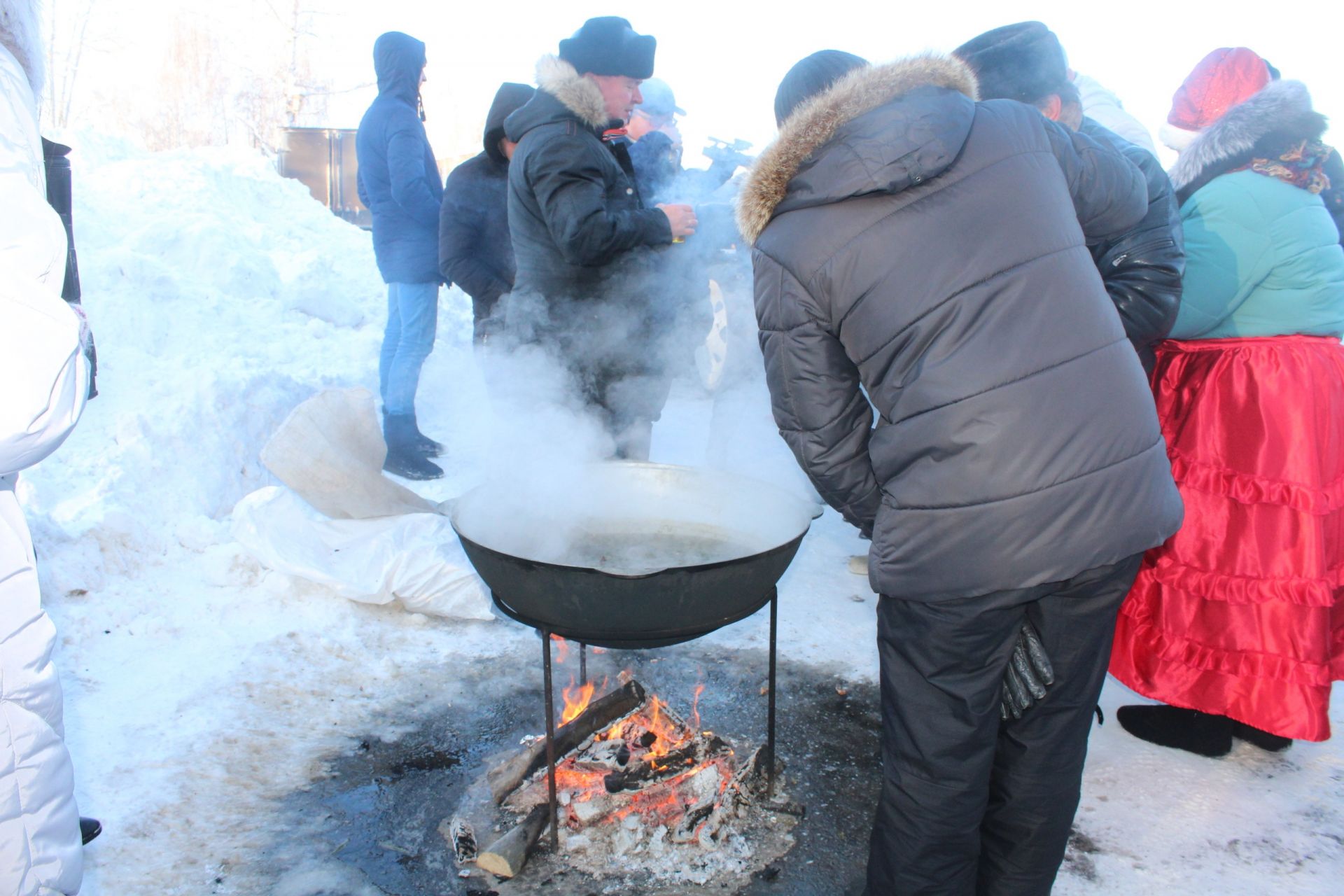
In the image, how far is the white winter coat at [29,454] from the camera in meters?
1.11

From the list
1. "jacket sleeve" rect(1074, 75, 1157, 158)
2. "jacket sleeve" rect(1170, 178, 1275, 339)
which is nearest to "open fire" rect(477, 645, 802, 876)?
"jacket sleeve" rect(1170, 178, 1275, 339)

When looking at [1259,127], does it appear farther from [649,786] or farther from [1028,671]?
[649,786]

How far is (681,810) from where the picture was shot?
262 cm

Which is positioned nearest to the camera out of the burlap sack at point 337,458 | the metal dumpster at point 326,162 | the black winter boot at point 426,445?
the burlap sack at point 337,458

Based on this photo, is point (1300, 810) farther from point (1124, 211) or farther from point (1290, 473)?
point (1124, 211)

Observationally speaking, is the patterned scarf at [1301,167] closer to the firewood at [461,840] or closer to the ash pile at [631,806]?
the ash pile at [631,806]

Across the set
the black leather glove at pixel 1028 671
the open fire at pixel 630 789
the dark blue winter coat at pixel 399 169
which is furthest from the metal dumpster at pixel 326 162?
the black leather glove at pixel 1028 671

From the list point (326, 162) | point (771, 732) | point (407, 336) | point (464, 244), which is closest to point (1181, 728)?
point (771, 732)

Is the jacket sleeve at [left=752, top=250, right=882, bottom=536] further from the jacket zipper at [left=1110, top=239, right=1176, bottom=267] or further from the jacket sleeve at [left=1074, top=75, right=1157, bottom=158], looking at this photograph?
the jacket sleeve at [left=1074, top=75, right=1157, bottom=158]

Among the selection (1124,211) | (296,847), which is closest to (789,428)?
(1124,211)

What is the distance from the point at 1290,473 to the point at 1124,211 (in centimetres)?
118

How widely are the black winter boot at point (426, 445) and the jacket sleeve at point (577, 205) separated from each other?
2.66 metres

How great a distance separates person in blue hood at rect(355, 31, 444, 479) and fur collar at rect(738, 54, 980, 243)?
13.8ft

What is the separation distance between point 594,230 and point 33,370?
275cm
